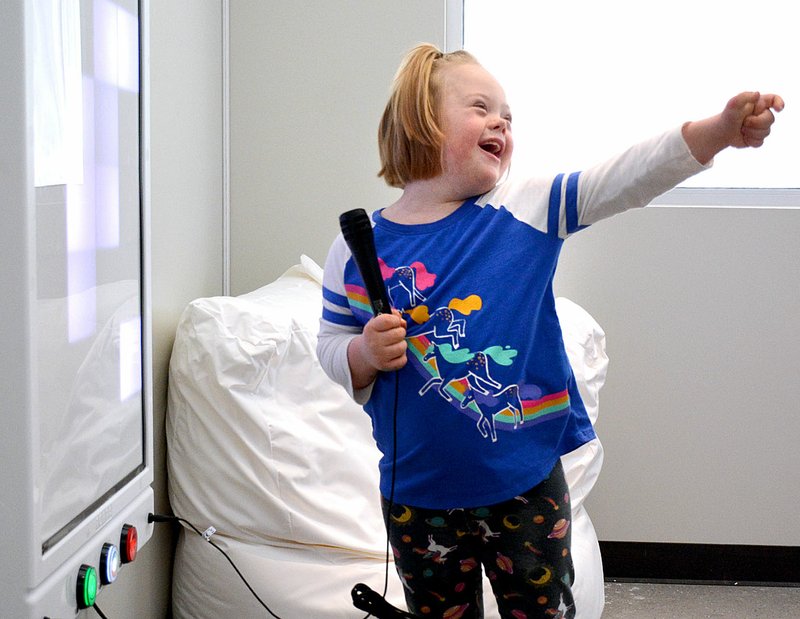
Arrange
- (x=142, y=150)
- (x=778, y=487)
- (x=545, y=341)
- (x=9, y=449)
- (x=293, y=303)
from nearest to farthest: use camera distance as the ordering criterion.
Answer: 1. (x=9, y=449)
2. (x=545, y=341)
3. (x=142, y=150)
4. (x=293, y=303)
5. (x=778, y=487)

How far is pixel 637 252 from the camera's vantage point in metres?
2.43

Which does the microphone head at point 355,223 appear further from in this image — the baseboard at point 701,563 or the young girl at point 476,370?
the baseboard at point 701,563

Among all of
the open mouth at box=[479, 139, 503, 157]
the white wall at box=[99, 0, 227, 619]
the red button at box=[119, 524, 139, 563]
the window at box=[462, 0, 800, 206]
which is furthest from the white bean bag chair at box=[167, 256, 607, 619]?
the window at box=[462, 0, 800, 206]

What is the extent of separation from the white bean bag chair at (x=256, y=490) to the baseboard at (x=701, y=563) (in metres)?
0.69

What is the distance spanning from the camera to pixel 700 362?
2436 millimetres

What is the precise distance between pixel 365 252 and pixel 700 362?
5.38 ft

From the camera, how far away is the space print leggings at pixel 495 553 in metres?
1.08

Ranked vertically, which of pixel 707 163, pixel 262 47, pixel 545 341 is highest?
pixel 262 47

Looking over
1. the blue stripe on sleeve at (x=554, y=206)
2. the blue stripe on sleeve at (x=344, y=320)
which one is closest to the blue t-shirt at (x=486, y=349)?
the blue stripe on sleeve at (x=554, y=206)

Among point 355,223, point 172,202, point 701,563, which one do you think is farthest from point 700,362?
point 355,223

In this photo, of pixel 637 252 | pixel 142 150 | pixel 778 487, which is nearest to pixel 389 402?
pixel 142 150

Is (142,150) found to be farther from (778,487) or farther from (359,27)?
(778,487)

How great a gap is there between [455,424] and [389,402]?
10 centimetres

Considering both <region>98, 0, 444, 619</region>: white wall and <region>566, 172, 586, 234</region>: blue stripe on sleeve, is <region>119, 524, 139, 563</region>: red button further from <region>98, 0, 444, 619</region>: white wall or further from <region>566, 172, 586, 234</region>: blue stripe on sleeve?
<region>98, 0, 444, 619</region>: white wall
